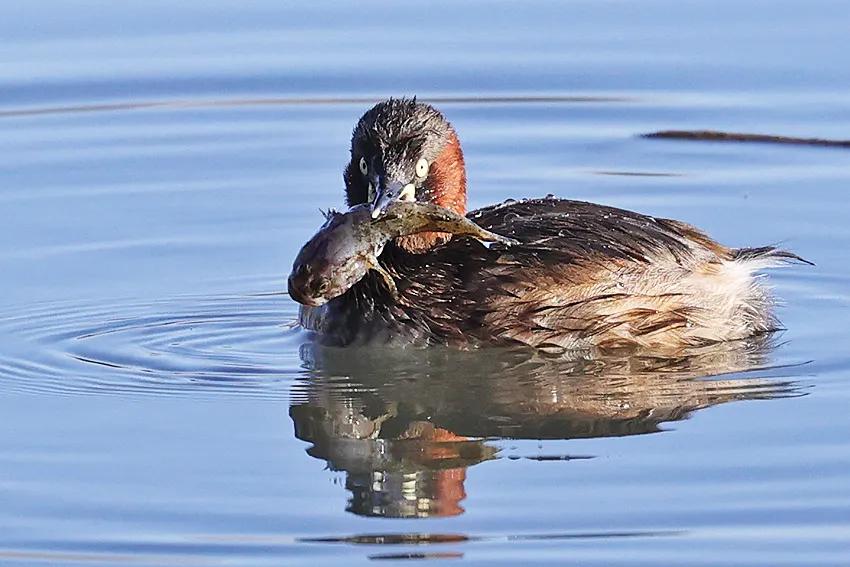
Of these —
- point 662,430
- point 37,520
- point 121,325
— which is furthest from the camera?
point 121,325

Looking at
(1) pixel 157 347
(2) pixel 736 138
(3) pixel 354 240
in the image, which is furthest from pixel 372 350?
(2) pixel 736 138

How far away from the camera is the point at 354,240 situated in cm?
783

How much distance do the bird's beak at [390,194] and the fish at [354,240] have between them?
3cm

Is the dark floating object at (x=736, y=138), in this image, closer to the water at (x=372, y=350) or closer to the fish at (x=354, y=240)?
the water at (x=372, y=350)

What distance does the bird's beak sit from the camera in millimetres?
7958

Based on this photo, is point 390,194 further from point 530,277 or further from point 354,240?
point 530,277

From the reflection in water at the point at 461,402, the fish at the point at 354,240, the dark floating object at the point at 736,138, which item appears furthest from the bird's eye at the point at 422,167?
the dark floating object at the point at 736,138

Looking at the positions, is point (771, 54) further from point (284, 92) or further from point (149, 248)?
point (149, 248)

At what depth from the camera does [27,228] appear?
31.9ft

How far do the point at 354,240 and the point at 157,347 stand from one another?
1.02m

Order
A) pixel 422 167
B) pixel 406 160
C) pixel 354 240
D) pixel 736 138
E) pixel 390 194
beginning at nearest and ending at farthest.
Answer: pixel 354 240, pixel 390 194, pixel 406 160, pixel 422 167, pixel 736 138

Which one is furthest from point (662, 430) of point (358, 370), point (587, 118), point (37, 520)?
point (587, 118)

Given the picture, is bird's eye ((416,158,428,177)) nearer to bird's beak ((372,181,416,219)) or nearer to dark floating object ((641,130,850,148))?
bird's beak ((372,181,416,219))

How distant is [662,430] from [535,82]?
207 inches
